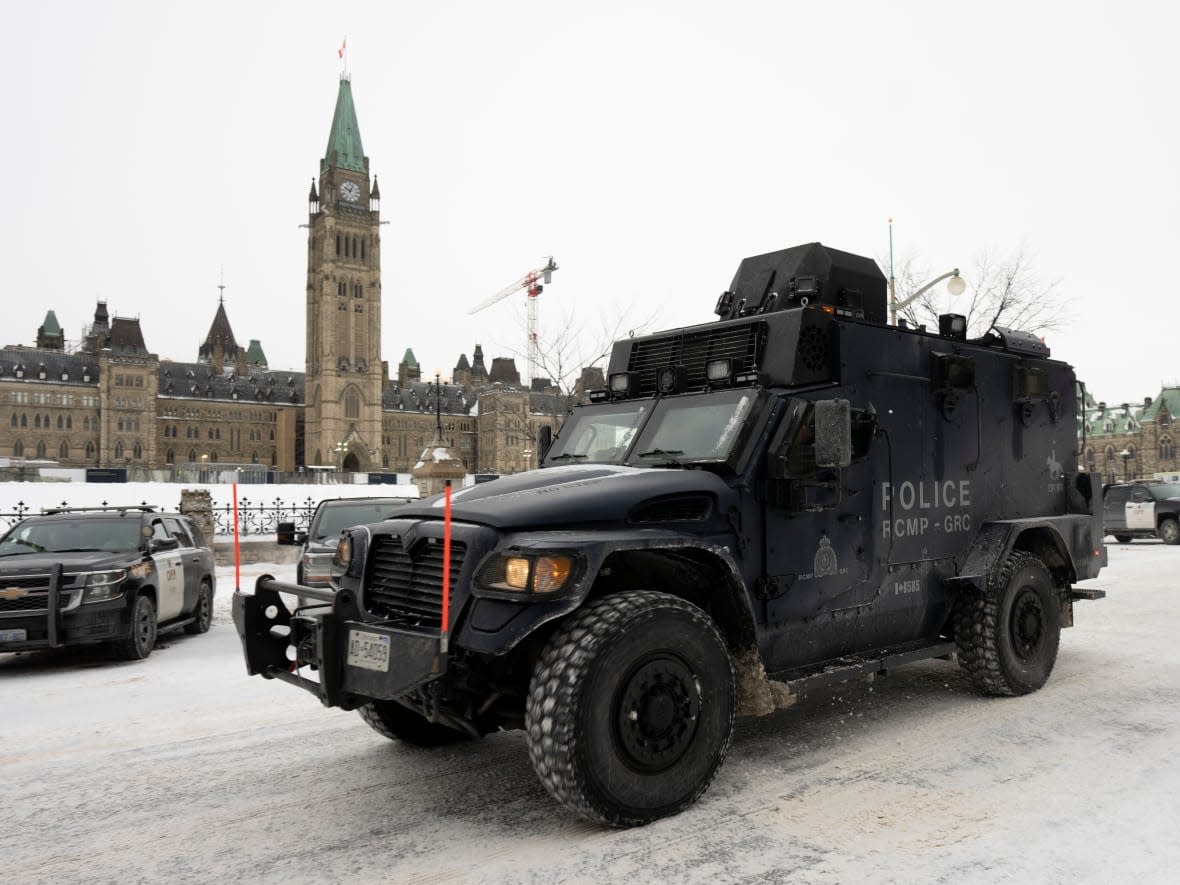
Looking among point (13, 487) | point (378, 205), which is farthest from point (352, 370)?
point (13, 487)

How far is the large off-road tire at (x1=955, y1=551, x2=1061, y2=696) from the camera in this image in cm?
655

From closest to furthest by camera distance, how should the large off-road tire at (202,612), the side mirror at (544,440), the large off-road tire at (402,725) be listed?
the large off-road tire at (402,725) < the side mirror at (544,440) < the large off-road tire at (202,612)

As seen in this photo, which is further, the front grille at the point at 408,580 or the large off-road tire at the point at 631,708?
the front grille at the point at 408,580

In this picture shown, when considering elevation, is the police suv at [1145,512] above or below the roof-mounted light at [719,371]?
below

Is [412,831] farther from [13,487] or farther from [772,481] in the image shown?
[13,487]

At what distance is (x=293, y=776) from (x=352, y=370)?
124671mm

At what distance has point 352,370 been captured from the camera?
125m

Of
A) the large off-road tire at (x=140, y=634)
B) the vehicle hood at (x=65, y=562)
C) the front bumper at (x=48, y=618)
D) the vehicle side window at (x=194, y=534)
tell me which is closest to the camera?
the front bumper at (x=48, y=618)

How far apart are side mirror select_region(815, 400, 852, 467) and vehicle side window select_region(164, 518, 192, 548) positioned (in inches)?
361

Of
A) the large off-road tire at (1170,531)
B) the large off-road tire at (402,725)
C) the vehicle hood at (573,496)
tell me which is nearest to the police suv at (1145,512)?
A: the large off-road tire at (1170,531)

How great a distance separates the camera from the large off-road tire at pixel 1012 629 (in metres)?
6.55

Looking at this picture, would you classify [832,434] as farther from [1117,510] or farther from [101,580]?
[1117,510]

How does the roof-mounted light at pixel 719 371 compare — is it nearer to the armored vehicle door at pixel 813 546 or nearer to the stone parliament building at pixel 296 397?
the armored vehicle door at pixel 813 546

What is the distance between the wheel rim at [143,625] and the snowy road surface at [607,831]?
2.04 meters
